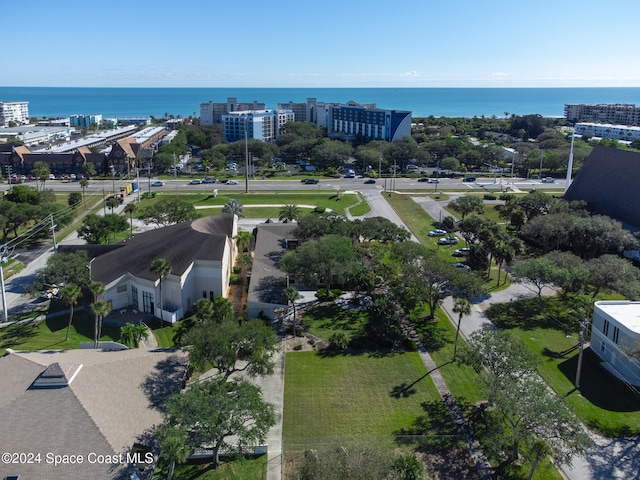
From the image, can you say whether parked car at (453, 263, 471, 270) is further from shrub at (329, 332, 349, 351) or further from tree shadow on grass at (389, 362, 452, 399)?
tree shadow on grass at (389, 362, 452, 399)

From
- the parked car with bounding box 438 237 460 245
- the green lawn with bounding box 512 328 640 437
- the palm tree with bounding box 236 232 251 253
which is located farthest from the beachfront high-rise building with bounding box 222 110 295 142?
the green lawn with bounding box 512 328 640 437

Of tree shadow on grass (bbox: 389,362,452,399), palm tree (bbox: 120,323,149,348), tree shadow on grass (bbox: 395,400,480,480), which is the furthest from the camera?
palm tree (bbox: 120,323,149,348)

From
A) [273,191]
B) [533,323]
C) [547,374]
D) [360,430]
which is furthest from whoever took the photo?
[273,191]

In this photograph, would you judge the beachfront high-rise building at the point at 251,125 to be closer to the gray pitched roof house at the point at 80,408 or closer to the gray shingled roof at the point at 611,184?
the gray shingled roof at the point at 611,184

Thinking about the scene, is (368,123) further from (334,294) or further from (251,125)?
(334,294)

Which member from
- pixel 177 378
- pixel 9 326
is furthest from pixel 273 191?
pixel 177 378

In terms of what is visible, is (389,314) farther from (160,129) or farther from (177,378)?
(160,129)
